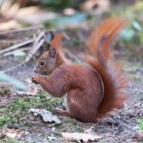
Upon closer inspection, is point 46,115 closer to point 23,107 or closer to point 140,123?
point 23,107

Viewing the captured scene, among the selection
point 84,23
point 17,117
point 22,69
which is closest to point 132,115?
point 17,117

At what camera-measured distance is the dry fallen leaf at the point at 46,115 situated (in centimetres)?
306

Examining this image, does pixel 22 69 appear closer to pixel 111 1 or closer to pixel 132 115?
pixel 132 115

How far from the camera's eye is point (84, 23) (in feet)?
21.3

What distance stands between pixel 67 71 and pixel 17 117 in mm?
416

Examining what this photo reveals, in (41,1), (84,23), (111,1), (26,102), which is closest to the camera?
(26,102)

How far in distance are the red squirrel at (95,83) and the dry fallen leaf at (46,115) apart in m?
0.11

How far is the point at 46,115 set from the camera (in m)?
3.11

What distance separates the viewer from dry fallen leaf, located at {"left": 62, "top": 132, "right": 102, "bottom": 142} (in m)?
2.82

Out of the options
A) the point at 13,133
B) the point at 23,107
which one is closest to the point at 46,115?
the point at 23,107

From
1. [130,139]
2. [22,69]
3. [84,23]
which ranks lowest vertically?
[130,139]

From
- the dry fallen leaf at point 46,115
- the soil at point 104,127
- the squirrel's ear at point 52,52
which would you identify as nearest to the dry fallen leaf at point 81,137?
the soil at point 104,127

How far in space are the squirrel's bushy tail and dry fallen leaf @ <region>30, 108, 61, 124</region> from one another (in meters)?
0.27

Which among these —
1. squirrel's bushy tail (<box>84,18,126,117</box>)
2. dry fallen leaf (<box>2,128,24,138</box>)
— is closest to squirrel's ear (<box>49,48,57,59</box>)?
squirrel's bushy tail (<box>84,18,126,117</box>)
